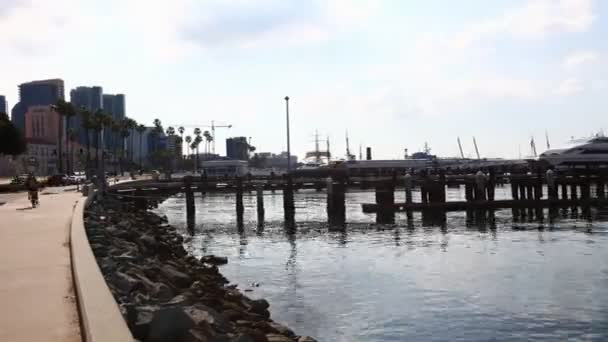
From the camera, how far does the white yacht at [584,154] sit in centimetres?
9069

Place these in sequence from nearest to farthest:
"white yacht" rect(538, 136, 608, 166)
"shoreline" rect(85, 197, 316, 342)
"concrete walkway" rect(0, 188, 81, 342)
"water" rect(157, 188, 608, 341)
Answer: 1. "concrete walkway" rect(0, 188, 81, 342)
2. "shoreline" rect(85, 197, 316, 342)
3. "water" rect(157, 188, 608, 341)
4. "white yacht" rect(538, 136, 608, 166)

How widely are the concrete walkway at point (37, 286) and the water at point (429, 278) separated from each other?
20.6ft

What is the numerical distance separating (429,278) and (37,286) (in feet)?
48.3

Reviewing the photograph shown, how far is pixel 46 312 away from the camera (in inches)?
366

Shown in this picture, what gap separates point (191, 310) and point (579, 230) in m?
31.5

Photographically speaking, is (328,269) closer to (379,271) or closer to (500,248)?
(379,271)

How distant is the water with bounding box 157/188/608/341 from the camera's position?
16125 millimetres

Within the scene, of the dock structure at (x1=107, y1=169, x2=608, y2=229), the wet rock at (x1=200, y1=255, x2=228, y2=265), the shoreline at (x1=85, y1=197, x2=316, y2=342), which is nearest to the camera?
the shoreline at (x1=85, y1=197, x2=316, y2=342)

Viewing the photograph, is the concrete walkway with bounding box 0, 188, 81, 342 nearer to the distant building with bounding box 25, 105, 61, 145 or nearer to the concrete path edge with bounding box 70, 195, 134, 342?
the concrete path edge with bounding box 70, 195, 134, 342

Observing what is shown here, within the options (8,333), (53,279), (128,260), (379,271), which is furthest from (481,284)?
(8,333)

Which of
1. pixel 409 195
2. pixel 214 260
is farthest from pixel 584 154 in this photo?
pixel 214 260

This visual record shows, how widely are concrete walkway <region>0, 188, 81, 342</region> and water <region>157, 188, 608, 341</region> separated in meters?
6.27

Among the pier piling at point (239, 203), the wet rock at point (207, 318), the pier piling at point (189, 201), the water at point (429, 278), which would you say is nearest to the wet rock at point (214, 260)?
the water at point (429, 278)

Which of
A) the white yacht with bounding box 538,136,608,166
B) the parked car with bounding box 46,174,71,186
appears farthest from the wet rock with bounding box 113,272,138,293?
the white yacht with bounding box 538,136,608,166
